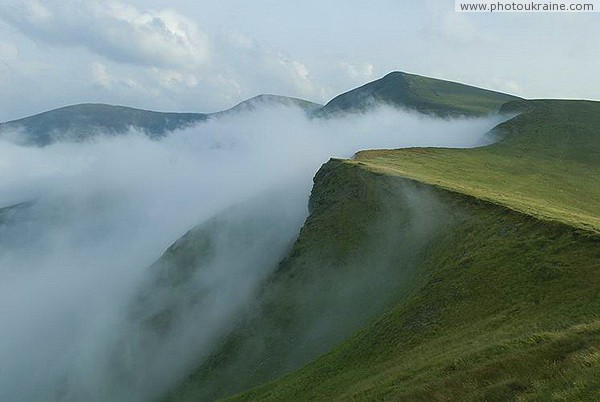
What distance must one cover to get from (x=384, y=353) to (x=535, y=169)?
276 ft

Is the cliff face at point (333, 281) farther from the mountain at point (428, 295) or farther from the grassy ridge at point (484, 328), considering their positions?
the grassy ridge at point (484, 328)

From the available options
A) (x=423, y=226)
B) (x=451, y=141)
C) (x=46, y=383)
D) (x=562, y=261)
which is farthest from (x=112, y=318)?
(x=451, y=141)

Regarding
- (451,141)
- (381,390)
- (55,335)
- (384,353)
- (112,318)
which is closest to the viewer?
(381,390)

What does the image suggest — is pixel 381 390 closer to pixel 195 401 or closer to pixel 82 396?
pixel 195 401

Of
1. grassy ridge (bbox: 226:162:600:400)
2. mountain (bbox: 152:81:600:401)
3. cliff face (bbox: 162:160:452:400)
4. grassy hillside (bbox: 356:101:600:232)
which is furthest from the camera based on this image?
grassy hillside (bbox: 356:101:600:232)

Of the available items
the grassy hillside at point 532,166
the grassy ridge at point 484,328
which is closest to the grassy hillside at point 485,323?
the grassy ridge at point 484,328

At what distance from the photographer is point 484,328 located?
34562 mm

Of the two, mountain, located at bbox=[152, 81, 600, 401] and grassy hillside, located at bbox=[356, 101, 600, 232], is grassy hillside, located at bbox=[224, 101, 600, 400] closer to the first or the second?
mountain, located at bbox=[152, 81, 600, 401]

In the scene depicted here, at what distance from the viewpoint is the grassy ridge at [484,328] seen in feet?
79.5

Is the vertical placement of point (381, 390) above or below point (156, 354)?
above

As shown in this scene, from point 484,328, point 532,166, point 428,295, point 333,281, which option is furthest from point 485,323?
point 532,166

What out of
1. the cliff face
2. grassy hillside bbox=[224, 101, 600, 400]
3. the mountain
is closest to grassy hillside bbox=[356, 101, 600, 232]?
the mountain

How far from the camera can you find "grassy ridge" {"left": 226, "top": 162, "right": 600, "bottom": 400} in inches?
953

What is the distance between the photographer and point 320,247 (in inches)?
2992
